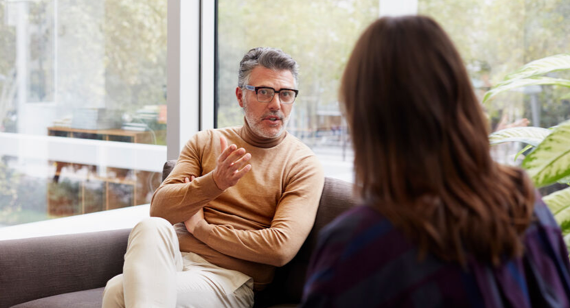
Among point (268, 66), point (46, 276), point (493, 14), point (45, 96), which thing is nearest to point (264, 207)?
point (268, 66)

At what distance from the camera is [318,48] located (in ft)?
9.34

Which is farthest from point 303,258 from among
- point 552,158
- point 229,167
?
point 552,158

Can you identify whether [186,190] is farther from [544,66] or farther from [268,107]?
[544,66]

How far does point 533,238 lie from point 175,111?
2553 mm

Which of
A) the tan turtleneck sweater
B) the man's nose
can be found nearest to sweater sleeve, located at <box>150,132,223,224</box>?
the tan turtleneck sweater

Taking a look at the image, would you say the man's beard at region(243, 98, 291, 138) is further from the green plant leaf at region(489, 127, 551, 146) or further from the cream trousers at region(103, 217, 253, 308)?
the green plant leaf at region(489, 127, 551, 146)

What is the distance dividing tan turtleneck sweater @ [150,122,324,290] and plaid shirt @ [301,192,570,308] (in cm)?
112

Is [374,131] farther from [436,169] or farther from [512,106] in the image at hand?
[512,106]

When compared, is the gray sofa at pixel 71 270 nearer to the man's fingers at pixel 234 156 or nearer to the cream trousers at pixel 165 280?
the cream trousers at pixel 165 280

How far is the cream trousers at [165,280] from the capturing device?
1.76m

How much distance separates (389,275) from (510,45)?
174cm

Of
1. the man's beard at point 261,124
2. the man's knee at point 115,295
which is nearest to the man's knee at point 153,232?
the man's knee at point 115,295

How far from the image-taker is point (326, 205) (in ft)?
6.94

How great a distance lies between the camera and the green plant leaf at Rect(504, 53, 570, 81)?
58.0 inches
